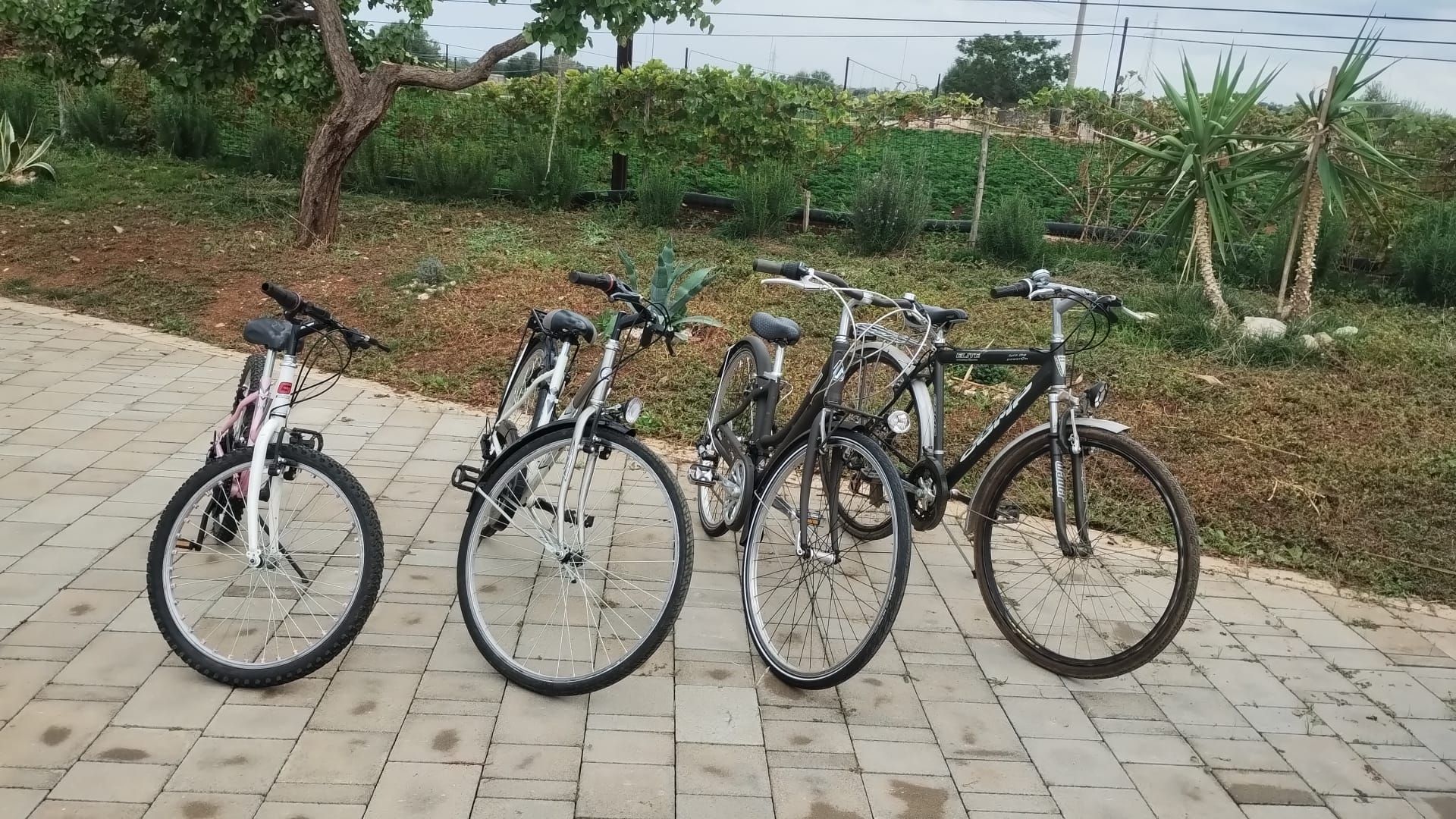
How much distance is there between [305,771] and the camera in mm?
2588

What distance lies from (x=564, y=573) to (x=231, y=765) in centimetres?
96

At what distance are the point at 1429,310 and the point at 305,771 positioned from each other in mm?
8552

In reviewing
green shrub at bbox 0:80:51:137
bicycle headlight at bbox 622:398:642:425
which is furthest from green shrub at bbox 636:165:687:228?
bicycle headlight at bbox 622:398:642:425

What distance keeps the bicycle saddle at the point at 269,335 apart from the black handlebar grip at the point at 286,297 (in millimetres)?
56

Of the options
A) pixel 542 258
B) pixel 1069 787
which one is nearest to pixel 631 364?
pixel 542 258

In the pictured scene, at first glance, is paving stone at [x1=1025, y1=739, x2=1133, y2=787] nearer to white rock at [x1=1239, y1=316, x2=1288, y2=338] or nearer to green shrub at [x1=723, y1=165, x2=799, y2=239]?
white rock at [x1=1239, y1=316, x2=1288, y2=338]

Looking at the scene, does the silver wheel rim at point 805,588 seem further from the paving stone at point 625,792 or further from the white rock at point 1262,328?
the white rock at point 1262,328

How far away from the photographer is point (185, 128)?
11070 millimetres

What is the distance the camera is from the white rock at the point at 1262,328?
22.0 ft

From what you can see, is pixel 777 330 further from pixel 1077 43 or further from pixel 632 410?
pixel 1077 43

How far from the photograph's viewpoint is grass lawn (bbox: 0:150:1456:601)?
4.73m

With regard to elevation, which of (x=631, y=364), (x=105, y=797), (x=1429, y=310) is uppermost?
(x=1429, y=310)

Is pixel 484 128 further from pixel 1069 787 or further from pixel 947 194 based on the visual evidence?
pixel 1069 787

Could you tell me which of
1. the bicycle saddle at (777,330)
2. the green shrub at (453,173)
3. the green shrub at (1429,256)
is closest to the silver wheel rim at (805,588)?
the bicycle saddle at (777,330)
